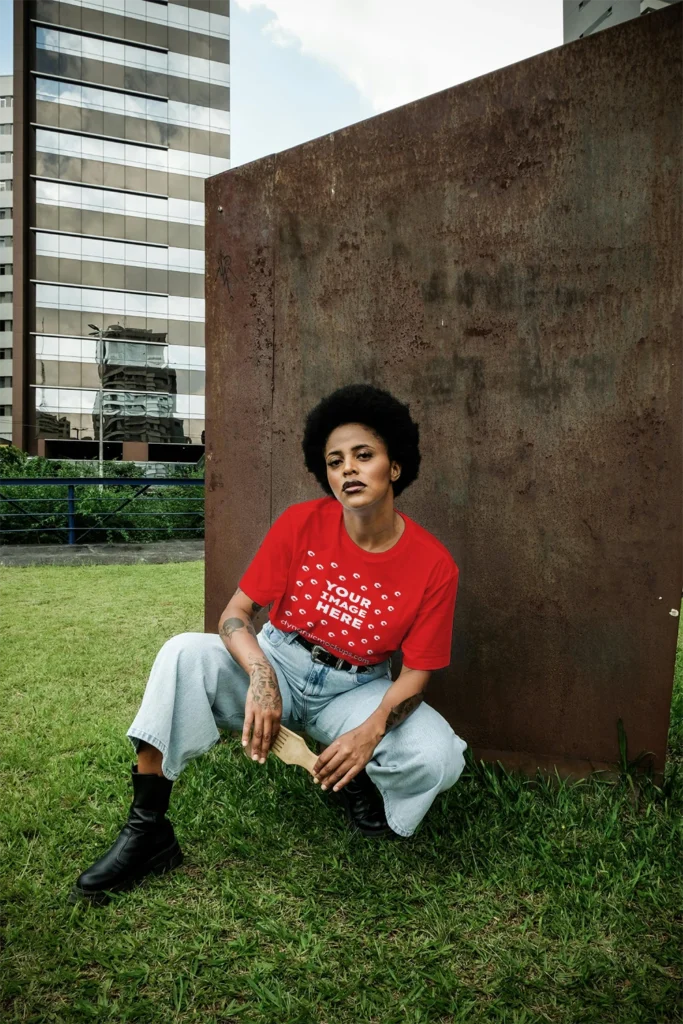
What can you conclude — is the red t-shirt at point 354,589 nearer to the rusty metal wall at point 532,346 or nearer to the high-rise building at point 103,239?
the rusty metal wall at point 532,346

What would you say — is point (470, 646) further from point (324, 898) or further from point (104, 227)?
point (104, 227)

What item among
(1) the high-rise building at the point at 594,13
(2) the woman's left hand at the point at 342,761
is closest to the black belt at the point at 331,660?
(2) the woman's left hand at the point at 342,761

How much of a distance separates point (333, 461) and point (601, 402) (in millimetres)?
1011

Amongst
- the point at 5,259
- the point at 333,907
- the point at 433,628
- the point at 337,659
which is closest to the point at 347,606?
the point at 337,659

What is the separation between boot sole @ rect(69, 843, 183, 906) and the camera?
1955 millimetres

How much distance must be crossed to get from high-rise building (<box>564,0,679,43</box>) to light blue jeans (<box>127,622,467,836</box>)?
18456mm

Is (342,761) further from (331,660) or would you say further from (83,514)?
(83,514)

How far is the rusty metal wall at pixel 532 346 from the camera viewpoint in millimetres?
2391

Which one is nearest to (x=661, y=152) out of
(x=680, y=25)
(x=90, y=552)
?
(x=680, y=25)

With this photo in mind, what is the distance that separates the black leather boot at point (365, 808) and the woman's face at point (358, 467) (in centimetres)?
93

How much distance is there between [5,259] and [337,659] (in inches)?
2252

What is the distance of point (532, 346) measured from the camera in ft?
8.33

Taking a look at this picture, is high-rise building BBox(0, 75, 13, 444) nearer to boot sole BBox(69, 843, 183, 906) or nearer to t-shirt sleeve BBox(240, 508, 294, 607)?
t-shirt sleeve BBox(240, 508, 294, 607)

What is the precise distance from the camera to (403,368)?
2.72 meters
